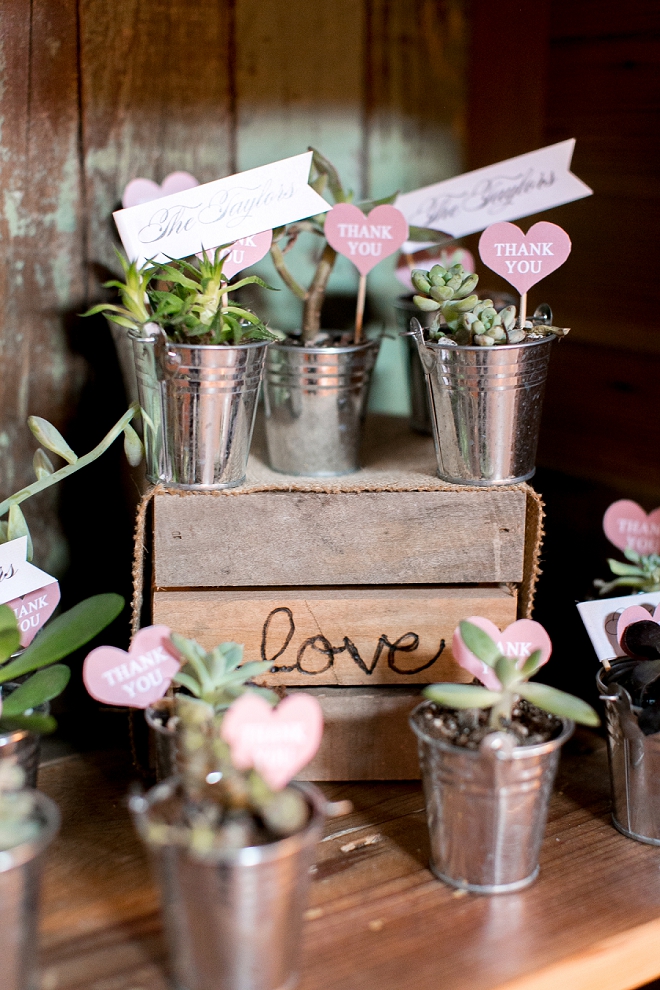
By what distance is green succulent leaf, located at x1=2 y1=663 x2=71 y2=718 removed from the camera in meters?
0.75

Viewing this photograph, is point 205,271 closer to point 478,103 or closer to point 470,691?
point 470,691

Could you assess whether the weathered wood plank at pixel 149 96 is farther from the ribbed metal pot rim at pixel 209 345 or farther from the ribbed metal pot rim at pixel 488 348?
the ribbed metal pot rim at pixel 488 348

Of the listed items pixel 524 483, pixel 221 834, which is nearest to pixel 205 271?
pixel 524 483

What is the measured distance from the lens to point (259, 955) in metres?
0.62

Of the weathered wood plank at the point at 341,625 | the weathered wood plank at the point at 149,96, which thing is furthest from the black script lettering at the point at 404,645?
the weathered wood plank at the point at 149,96

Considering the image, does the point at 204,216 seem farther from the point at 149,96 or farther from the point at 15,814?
the point at 15,814

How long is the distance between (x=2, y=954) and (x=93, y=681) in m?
0.20

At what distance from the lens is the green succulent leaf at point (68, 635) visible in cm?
77

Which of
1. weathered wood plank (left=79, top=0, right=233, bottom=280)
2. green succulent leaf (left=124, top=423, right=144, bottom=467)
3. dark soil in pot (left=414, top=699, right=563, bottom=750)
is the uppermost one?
weathered wood plank (left=79, top=0, right=233, bottom=280)

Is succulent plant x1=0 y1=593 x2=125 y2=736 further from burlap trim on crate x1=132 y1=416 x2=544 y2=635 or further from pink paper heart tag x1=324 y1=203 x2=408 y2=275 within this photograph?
pink paper heart tag x1=324 y1=203 x2=408 y2=275

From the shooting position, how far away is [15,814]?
25.1 inches

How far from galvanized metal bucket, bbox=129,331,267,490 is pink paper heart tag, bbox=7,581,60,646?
5.5 inches

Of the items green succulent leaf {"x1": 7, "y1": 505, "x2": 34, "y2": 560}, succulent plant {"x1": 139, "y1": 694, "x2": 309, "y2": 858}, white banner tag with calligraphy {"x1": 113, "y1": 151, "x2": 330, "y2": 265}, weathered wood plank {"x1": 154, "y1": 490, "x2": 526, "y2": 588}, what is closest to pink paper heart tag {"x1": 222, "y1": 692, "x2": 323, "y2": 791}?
succulent plant {"x1": 139, "y1": 694, "x2": 309, "y2": 858}

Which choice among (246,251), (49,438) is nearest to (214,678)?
(49,438)
